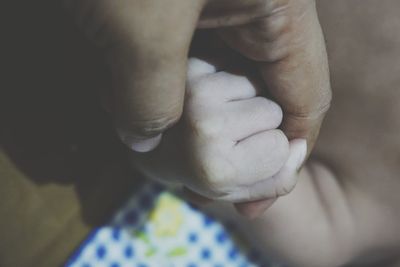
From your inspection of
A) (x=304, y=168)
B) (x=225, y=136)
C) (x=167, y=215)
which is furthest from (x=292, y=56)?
(x=167, y=215)

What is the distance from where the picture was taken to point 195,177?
59 centimetres

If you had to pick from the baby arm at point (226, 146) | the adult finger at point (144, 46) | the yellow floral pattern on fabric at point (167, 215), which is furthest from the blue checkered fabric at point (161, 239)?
the adult finger at point (144, 46)

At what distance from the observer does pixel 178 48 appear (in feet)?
1.41

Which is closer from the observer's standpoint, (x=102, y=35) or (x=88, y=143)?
(x=102, y=35)

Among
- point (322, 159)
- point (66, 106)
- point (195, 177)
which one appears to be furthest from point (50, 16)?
point (322, 159)

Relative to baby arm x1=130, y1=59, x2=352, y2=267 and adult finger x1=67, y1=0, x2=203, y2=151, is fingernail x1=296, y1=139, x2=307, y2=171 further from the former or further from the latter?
adult finger x1=67, y1=0, x2=203, y2=151

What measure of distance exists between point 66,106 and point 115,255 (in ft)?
0.87

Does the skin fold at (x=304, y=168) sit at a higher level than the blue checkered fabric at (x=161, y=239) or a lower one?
higher

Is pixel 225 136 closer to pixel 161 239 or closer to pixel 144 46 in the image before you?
pixel 144 46

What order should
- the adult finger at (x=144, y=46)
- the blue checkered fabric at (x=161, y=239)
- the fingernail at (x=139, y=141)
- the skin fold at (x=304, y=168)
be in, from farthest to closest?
the blue checkered fabric at (x=161, y=239), the skin fold at (x=304, y=168), the fingernail at (x=139, y=141), the adult finger at (x=144, y=46)

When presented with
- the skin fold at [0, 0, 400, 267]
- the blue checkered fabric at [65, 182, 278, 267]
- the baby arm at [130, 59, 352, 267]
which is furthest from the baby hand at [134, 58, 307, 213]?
the blue checkered fabric at [65, 182, 278, 267]

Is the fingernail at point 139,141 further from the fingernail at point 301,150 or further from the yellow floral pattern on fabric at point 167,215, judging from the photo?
the yellow floral pattern on fabric at point 167,215

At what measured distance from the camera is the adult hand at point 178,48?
0.41 meters

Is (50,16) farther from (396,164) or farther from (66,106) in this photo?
(396,164)
